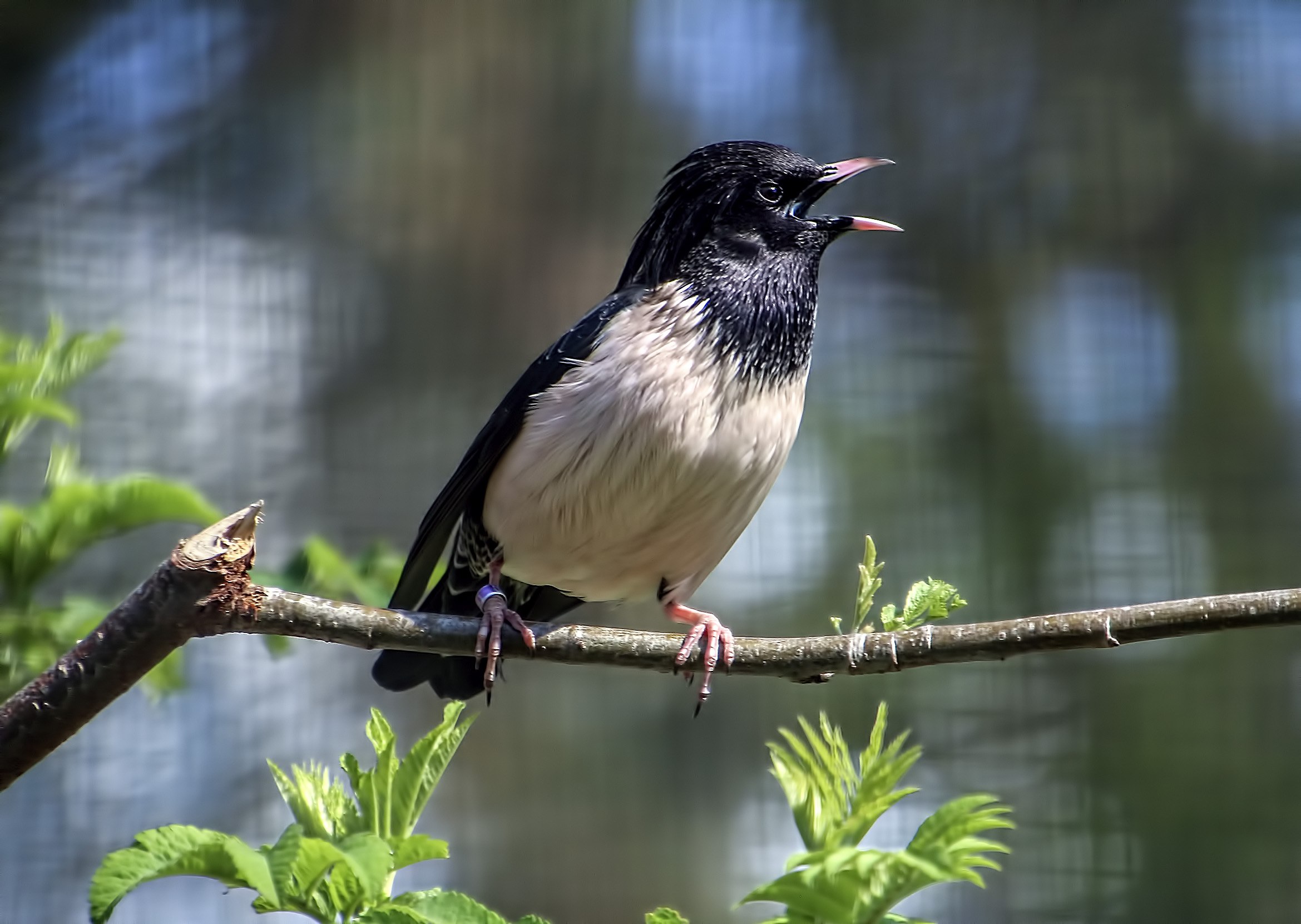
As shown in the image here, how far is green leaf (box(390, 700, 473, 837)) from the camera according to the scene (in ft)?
4.26

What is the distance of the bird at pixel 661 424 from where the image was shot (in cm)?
227

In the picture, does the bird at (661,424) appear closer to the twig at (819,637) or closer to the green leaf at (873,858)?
the twig at (819,637)

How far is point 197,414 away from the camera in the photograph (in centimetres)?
454

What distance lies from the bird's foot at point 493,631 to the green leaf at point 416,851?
705 millimetres

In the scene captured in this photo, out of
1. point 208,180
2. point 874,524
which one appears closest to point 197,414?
point 208,180

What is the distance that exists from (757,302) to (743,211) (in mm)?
253

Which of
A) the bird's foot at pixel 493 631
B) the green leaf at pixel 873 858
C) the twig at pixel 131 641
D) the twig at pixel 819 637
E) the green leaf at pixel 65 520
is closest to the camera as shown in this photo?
the green leaf at pixel 873 858

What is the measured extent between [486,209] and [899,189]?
1687 mm

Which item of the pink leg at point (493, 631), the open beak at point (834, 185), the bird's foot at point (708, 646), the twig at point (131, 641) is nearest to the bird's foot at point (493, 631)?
the pink leg at point (493, 631)

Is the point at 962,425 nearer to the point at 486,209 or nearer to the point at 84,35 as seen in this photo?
the point at 486,209

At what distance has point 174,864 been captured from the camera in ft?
3.61

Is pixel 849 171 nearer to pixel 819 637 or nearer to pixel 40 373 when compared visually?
pixel 819 637

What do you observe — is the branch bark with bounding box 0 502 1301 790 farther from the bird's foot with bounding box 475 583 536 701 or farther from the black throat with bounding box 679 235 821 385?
the black throat with bounding box 679 235 821 385

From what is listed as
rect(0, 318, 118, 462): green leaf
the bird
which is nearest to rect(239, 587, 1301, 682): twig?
the bird
